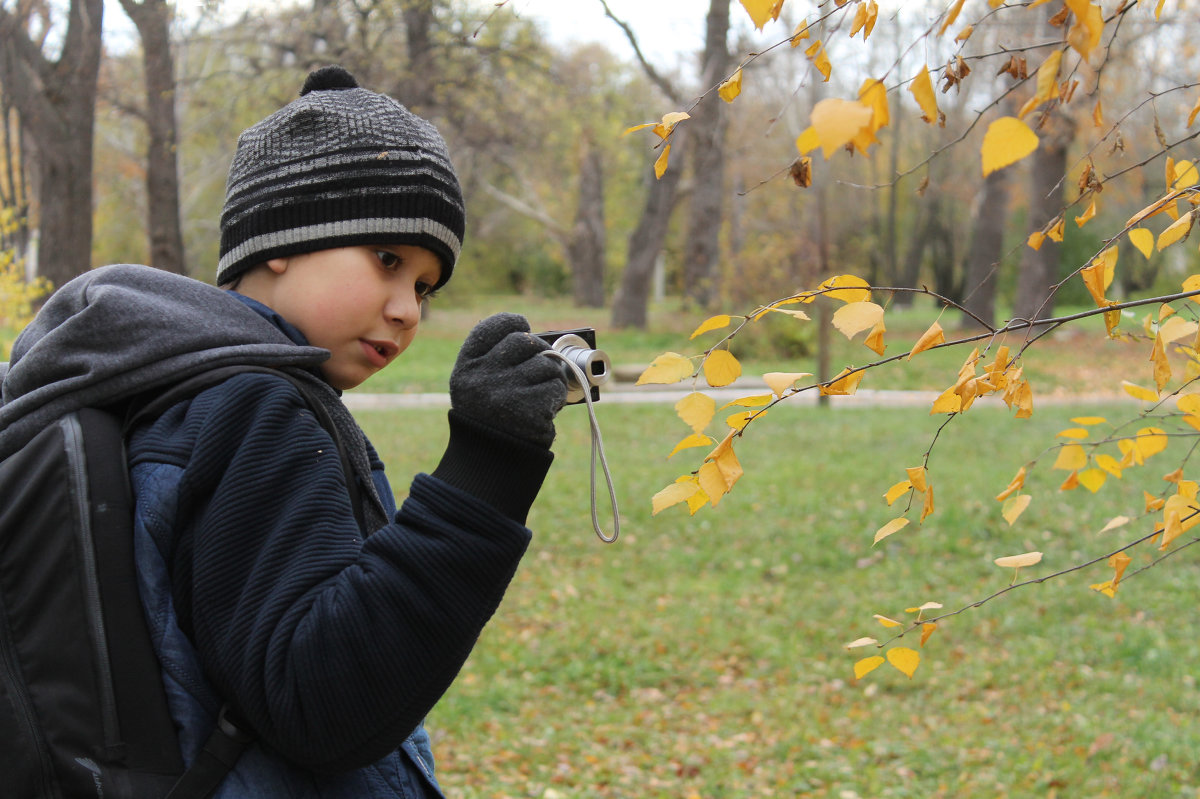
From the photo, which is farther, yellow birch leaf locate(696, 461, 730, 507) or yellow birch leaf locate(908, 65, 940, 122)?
yellow birch leaf locate(696, 461, 730, 507)

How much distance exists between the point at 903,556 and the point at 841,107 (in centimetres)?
638

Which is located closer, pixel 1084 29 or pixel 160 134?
pixel 1084 29

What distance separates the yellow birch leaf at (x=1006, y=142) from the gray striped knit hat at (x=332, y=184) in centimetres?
74

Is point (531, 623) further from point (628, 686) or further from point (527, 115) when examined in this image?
point (527, 115)

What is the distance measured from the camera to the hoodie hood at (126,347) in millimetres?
1228

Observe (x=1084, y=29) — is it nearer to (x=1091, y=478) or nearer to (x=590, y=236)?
(x=1091, y=478)

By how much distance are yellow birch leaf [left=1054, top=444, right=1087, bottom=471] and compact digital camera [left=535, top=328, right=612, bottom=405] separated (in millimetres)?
864

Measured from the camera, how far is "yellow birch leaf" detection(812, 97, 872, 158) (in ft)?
3.18

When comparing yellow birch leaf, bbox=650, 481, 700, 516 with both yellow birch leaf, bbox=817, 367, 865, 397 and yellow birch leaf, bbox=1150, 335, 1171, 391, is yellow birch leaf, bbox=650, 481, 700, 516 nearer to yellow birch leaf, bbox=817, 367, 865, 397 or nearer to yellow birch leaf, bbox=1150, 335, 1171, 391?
yellow birch leaf, bbox=817, 367, 865, 397

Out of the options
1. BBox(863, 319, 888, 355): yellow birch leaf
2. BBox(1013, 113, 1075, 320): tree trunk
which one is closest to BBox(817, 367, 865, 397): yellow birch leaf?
BBox(863, 319, 888, 355): yellow birch leaf

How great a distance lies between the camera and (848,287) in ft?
5.09

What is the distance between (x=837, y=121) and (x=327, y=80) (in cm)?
87

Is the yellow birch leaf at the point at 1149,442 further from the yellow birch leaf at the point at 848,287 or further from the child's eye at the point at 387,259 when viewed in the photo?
the child's eye at the point at 387,259

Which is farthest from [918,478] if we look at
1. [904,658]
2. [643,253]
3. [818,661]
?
[643,253]
